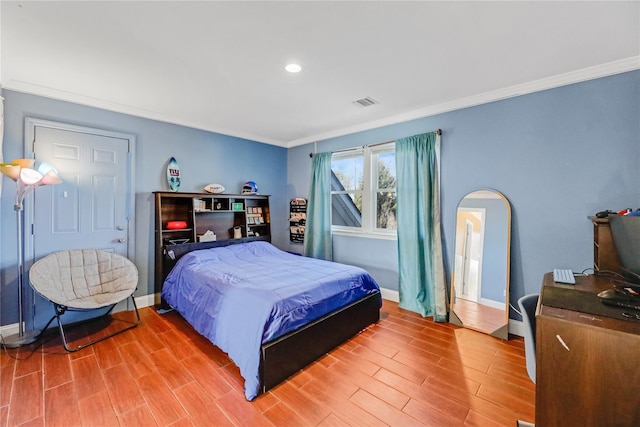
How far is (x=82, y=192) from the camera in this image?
3.07 meters

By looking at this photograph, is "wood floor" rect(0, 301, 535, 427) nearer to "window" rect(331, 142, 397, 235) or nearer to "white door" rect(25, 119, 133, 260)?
A: "white door" rect(25, 119, 133, 260)

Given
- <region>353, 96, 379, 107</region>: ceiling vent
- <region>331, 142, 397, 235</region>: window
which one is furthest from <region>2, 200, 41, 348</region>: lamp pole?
<region>331, 142, 397, 235</region>: window

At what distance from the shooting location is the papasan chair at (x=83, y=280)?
253 centimetres

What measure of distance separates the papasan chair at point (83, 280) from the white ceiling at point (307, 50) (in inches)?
68.5

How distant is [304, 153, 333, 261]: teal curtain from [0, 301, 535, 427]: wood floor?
1849mm

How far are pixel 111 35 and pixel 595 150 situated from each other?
3.96 metres

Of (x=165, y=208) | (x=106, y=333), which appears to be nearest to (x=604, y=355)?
(x=106, y=333)

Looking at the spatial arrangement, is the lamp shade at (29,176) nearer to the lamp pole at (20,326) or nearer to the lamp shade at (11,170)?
the lamp shade at (11,170)

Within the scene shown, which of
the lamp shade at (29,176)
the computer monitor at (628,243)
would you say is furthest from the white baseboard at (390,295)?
the lamp shade at (29,176)

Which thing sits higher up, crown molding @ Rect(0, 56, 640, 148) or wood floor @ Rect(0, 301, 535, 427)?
crown molding @ Rect(0, 56, 640, 148)

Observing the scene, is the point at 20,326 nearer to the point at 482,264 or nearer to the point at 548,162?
the point at 482,264

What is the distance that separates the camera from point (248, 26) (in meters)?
1.81

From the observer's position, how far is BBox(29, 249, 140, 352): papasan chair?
2.53 meters

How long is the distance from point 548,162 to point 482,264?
3.87 feet
